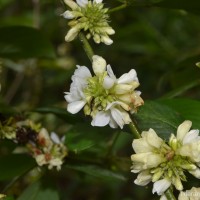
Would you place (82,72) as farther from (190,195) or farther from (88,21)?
(190,195)

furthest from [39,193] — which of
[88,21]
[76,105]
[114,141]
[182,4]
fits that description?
[182,4]

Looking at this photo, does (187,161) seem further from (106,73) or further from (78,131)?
(78,131)

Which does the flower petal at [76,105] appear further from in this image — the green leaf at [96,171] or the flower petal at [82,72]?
the green leaf at [96,171]

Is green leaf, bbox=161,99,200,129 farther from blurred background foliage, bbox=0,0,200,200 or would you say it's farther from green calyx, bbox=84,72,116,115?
green calyx, bbox=84,72,116,115

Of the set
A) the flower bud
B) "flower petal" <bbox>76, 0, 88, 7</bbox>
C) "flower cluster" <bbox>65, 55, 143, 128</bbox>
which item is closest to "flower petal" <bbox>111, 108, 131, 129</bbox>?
"flower cluster" <bbox>65, 55, 143, 128</bbox>

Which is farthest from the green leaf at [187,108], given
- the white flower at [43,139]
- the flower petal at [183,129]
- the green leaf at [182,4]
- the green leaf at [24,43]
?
the green leaf at [24,43]

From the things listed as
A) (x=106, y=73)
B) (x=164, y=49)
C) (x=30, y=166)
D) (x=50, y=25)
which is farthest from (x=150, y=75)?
(x=106, y=73)
